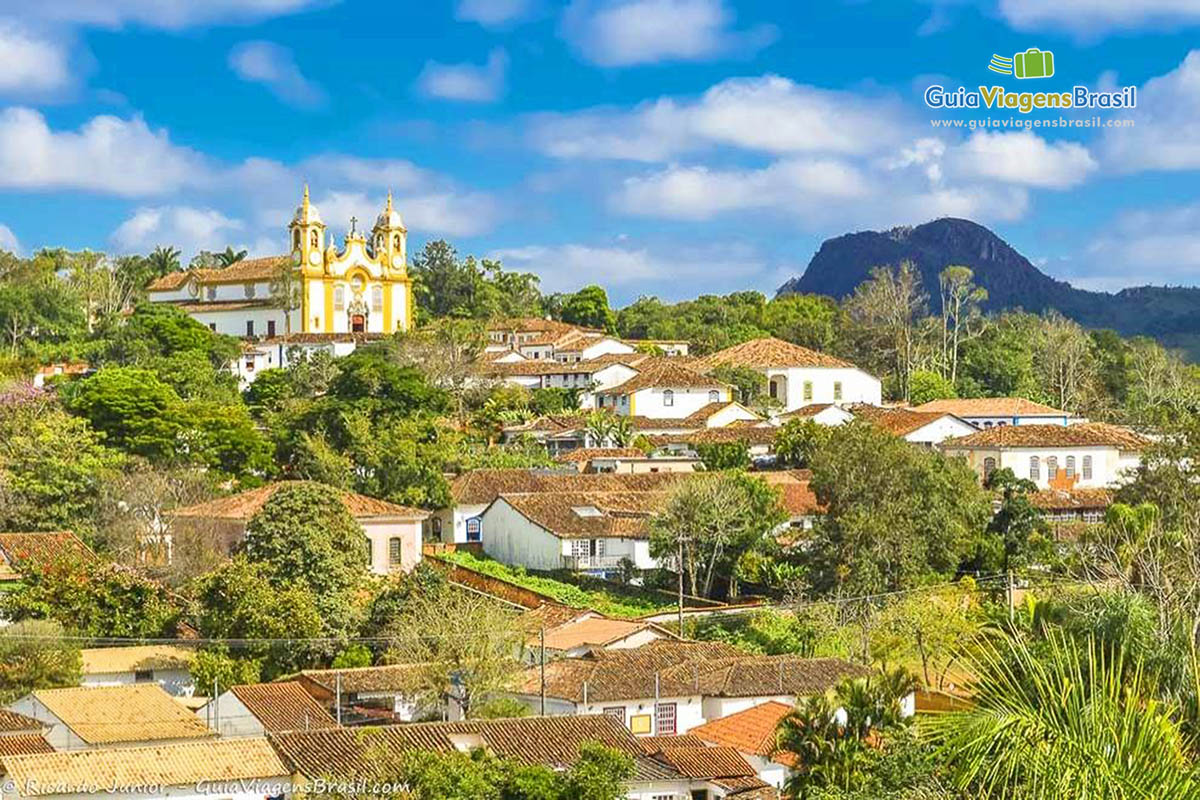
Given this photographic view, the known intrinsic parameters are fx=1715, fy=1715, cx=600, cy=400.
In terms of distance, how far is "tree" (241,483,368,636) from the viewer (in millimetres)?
34688

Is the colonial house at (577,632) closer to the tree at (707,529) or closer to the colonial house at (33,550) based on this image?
the tree at (707,529)

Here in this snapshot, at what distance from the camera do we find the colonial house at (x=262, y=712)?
2748 centimetres

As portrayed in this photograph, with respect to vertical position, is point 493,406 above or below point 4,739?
above

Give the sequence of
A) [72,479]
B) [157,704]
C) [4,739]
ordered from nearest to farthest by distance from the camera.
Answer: [4,739]
[157,704]
[72,479]

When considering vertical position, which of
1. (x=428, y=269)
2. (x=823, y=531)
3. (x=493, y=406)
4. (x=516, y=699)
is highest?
(x=428, y=269)

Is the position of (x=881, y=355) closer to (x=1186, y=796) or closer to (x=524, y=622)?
(x=524, y=622)

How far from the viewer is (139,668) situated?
3212 cm

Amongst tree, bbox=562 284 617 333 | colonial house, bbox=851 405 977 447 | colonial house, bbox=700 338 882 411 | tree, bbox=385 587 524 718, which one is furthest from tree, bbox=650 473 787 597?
tree, bbox=562 284 617 333

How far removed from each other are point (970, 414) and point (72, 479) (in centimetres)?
3158

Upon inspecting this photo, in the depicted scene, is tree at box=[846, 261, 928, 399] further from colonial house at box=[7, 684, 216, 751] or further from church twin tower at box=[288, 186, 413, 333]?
colonial house at box=[7, 684, 216, 751]

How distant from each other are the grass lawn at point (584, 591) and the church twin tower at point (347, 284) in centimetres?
2941

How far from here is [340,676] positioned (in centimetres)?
3006

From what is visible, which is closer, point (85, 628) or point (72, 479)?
point (85, 628)

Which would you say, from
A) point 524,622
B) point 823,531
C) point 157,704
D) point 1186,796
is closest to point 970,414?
point 823,531
